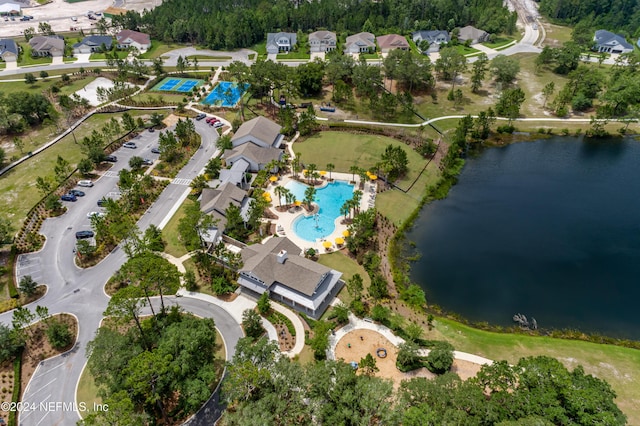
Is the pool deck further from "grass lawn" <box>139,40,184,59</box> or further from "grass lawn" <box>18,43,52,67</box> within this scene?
"grass lawn" <box>18,43,52,67</box>

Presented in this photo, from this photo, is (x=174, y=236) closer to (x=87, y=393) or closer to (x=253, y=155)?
(x=253, y=155)

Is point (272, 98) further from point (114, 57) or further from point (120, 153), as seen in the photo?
point (114, 57)

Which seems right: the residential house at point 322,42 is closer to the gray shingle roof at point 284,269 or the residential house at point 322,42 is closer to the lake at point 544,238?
the lake at point 544,238

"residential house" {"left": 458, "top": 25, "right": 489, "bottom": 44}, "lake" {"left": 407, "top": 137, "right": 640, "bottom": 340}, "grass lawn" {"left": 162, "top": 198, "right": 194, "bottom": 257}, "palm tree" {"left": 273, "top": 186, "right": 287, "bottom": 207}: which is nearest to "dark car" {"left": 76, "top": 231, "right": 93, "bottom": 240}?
"grass lawn" {"left": 162, "top": 198, "right": 194, "bottom": 257}

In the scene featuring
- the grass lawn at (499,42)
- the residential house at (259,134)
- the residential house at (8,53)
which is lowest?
the residential house at (259,134)

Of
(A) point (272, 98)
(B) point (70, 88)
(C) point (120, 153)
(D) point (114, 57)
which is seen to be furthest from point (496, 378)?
(D) point (114, 57)

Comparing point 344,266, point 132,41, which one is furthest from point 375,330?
point 132,41

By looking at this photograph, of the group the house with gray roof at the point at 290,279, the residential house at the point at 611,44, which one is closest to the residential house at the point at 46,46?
the house with gray roof at the point at 290,279
